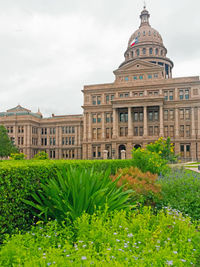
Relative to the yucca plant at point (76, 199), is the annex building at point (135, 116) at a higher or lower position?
higher

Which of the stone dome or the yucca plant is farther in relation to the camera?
the stone dome

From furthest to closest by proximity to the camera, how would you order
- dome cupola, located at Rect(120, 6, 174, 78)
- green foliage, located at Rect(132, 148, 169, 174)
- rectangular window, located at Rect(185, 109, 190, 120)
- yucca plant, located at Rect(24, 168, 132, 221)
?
dome cupola, located at Rect(120, 6, 174, 78)
rectangular window, located at Rect(185, 109, 190, 120)
green foliage, located at Rect(132, 148, 169, 174)
yucca plant, located at Rect(24, 168, 132, 221)

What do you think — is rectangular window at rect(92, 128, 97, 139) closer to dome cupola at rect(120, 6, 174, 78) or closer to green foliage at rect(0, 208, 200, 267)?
dome cupola at rect(120, 6, 174, 78)

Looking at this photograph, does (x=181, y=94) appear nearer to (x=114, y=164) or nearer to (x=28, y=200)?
(x=114, y=164)

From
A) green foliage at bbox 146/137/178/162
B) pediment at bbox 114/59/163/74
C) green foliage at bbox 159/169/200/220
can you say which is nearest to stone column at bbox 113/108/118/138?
pediment at bbox 114/59/163/74

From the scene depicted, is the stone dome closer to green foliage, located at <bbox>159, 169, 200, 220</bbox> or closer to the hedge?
green foliage, located at <bbox>159, 169, 200, 220</bbox>

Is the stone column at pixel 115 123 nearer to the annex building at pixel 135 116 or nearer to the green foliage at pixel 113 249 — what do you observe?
the annex building at pixel 135 116

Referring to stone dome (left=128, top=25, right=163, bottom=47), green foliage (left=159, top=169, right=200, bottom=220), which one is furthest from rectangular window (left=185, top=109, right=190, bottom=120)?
green foliage (left=159, top=169, right=200, bottom=220)

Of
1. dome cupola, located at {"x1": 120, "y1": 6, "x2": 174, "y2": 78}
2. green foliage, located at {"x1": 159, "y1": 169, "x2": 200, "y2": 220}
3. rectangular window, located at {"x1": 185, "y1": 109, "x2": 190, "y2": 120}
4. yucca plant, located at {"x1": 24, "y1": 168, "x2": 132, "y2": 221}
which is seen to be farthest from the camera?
dome cupola, located at {"x1": 120, "y1": 6, "x2": 174, "y2": 78}

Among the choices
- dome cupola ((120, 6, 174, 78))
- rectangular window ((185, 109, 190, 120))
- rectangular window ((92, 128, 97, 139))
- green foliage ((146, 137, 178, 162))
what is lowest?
green foliage ((146, 137, 178, 162))

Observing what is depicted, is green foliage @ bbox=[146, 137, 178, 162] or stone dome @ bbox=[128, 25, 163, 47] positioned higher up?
stone dome @ bbox=[128, 25, 163, 47]

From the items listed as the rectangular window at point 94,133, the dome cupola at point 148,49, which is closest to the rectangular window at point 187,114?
the rectangular window at point 94,133

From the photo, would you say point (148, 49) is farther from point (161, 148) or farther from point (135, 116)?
point (161, 148)

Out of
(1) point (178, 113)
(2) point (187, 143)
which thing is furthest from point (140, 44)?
(2) point (187, 143)
